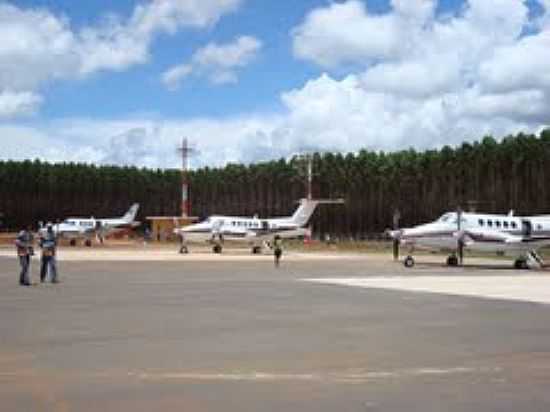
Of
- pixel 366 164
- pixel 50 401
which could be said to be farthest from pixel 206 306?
pixel 366 164

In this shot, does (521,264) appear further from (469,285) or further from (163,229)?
(163,229)

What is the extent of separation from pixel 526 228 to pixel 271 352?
134 ft

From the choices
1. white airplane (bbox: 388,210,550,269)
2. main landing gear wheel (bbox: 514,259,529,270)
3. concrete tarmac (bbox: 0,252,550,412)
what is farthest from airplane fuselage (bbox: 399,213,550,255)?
concrete tarmac (bbox: 0,252,550,412)

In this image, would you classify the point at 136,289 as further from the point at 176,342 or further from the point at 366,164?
the point at 366,164

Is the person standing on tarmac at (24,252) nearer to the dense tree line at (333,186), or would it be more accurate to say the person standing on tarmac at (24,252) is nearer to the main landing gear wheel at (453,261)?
the main landing gear wheel at (453,261)

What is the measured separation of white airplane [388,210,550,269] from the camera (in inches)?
2007

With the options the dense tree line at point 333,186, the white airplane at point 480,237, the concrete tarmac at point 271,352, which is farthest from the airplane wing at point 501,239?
the dense tree line at point 333,186

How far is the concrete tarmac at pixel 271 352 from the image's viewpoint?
10.1 metres

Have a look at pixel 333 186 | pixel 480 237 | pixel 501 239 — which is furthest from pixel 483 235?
pixel 333 186

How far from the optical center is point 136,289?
Answer: 2811 cm

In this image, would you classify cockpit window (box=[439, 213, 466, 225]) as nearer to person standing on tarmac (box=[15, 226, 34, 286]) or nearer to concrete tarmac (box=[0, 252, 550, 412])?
concrete tarmac (box=[0, 252, 550, 412])

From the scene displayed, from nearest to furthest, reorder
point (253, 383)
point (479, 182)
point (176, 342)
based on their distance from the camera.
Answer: point (253, 383) < point (176, 342) < point (479, 182)

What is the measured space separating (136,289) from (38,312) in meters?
7.98

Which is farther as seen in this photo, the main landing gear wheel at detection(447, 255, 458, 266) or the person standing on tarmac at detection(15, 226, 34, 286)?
the main landing gear wheel at detection(447, 255, 458, 266)
